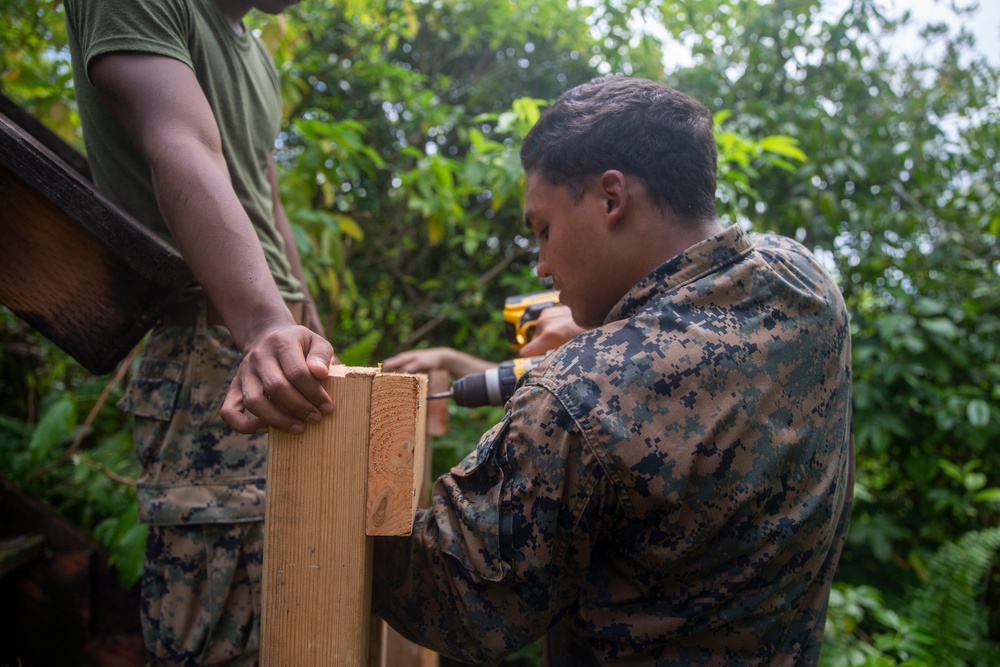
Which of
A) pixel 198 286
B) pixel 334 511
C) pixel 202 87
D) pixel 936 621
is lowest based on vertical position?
pixel 936 621

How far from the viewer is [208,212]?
116 centimetres

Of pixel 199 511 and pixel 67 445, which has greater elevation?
pixel 199 511

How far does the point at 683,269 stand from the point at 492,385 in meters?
0.62

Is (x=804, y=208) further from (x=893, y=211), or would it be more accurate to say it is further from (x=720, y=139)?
(x=720, y=139)

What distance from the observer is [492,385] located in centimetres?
174

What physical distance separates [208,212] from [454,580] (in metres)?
0.72

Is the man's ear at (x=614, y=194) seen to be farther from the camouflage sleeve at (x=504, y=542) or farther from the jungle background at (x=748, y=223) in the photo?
the jungle background at (x=748, y=223)

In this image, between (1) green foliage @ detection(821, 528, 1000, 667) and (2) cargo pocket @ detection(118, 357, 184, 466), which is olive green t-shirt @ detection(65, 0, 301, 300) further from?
(1) green foliage @ detection(821, 528, 1000, 667)

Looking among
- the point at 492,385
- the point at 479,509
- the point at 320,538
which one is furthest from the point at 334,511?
the point at 492,385

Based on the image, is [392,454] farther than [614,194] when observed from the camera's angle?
No

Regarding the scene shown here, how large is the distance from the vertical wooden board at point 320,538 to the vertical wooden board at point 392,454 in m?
0.01

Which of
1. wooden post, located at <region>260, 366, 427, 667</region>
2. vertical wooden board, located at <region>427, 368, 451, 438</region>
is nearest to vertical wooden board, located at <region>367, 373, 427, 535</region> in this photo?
wooden post, located at <region>260, 366, 427, 667</region>

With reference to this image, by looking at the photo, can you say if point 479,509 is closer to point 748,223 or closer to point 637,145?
point 637,145

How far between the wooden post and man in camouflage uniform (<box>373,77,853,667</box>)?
0.57 feet
